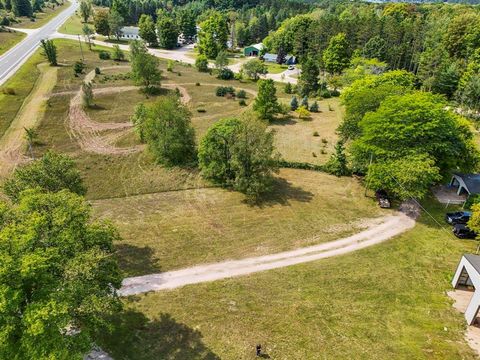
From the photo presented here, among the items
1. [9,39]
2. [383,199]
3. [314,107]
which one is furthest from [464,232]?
[9,39]

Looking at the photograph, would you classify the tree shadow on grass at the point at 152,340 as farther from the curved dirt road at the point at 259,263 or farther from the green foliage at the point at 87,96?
the green foliage at the point at 87,96

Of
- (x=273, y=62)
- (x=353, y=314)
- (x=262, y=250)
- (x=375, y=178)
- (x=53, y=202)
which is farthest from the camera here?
(x=273, y=62)

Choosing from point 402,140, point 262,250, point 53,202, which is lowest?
point 262,250

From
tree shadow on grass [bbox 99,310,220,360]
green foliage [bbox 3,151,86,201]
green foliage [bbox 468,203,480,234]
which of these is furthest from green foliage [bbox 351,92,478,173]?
green foliage [bbox 3,151,86,201]

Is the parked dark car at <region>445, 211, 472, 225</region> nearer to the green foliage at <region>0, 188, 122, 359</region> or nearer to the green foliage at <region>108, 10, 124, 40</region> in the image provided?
the green foliage at <region>0, 188, 122, 359</region>

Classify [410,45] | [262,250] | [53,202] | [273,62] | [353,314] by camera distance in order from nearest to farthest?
[53,202], [353,314], [262,250], [410,45], [273,62]

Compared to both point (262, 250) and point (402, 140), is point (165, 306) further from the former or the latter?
point (402, 140)

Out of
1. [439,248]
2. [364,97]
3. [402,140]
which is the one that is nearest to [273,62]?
[364,97]

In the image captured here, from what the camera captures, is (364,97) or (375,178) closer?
(375,178)
